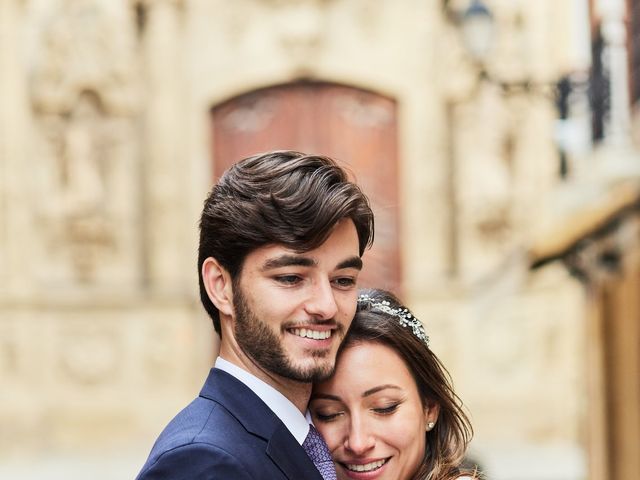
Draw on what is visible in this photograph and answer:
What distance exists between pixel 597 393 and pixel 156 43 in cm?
640

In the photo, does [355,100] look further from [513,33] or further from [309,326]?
[309,326]

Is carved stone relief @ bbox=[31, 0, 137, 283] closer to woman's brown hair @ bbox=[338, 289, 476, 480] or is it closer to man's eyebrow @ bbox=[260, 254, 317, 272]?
woman's brown hair @ bbox=[338, 289, 476, 480]

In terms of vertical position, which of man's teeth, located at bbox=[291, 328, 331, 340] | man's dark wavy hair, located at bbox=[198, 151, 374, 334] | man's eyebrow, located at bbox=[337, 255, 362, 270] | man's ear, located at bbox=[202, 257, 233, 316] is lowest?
man's teeth, located at bbox=[291, 328, 331, 340]

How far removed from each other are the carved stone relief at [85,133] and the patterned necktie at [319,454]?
1182 centimetres

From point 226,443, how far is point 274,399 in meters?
0.23

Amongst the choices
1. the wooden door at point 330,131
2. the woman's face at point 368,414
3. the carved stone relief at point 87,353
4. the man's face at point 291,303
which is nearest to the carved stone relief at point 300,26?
the wooden door at point 330,131

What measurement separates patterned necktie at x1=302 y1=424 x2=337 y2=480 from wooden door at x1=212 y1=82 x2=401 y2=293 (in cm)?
1215

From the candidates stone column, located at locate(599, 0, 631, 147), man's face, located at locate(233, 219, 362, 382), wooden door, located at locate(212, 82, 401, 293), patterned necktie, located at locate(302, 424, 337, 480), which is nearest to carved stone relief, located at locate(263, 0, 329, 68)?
wooden door, located at locate(212, 82, 401, 293)

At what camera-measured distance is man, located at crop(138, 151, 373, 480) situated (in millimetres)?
2594

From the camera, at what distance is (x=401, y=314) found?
3.25 meters

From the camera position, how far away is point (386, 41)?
15148 mm

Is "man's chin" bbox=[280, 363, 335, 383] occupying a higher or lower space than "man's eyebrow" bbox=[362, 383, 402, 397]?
higher

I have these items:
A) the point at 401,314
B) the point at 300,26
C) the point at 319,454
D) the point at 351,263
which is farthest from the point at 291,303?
the point at 300,26

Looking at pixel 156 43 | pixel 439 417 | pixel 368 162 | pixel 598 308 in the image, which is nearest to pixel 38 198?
pixel 156 43
